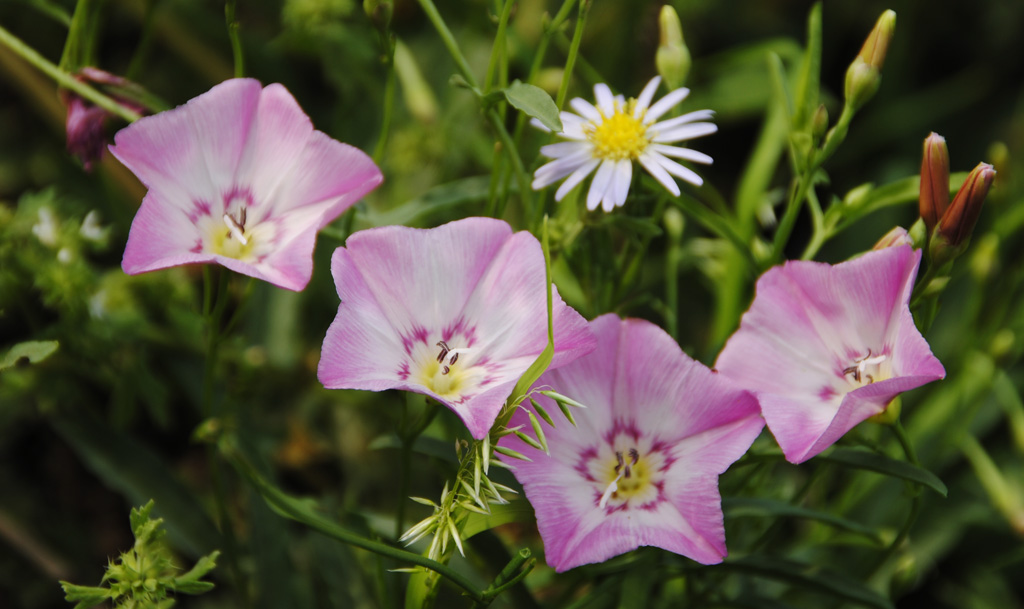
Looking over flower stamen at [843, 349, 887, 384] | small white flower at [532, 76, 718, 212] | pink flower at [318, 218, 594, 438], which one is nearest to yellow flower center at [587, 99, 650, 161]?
small white flower at [532, 76, 718, 212]

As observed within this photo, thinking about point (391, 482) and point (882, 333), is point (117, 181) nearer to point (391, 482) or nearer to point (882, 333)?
point (391, 482)

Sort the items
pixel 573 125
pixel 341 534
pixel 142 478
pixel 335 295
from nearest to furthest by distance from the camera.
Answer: pixel 341 534, pixel 573 125, pixel 142 478, pixel 335 295

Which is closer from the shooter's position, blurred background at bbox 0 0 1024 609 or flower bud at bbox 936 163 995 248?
flower bud at bbox 936 163 995 248

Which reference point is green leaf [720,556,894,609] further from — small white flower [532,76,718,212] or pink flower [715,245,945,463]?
small white flower [532,76,718,212]

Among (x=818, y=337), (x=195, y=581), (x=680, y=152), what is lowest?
(x=195, y=581)

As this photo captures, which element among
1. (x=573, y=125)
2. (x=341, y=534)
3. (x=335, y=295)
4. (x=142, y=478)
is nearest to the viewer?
(x=341, y=534)

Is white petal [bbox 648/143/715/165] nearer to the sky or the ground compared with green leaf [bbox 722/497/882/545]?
nearer to the sky

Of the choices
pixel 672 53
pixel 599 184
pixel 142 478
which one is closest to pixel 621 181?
pixel 599 184

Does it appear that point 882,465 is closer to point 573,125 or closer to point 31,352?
point 573,125
